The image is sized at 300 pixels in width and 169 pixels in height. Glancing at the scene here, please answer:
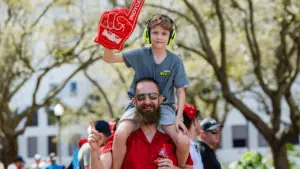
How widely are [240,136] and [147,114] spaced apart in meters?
62.5

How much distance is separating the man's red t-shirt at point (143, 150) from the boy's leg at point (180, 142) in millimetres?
41

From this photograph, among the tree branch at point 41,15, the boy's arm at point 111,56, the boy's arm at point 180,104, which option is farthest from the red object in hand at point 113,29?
the tree branch at point 41,15

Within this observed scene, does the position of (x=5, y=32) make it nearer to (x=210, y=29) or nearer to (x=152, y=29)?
(x=210, y=29)

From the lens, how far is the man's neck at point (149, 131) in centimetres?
607

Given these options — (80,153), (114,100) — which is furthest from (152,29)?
(114,100)

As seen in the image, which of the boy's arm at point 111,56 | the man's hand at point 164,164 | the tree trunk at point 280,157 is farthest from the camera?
the tree trunk at point 280,157

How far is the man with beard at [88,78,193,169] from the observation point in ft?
19.5

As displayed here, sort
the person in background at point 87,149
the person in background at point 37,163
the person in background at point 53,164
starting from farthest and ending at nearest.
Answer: the person in background at point 37,163, the person in background at point 87,149, the person in background at point 53,164

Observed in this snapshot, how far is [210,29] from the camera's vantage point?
31.8 meters

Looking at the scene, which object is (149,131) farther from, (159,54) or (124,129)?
(159,54)

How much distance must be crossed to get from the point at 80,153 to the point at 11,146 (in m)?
23.2

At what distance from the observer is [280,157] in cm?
2208

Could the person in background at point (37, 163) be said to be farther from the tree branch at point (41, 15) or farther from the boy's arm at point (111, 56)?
the boy's arm at point (111, 56)

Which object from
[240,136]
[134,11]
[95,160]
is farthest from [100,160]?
[240,136]
